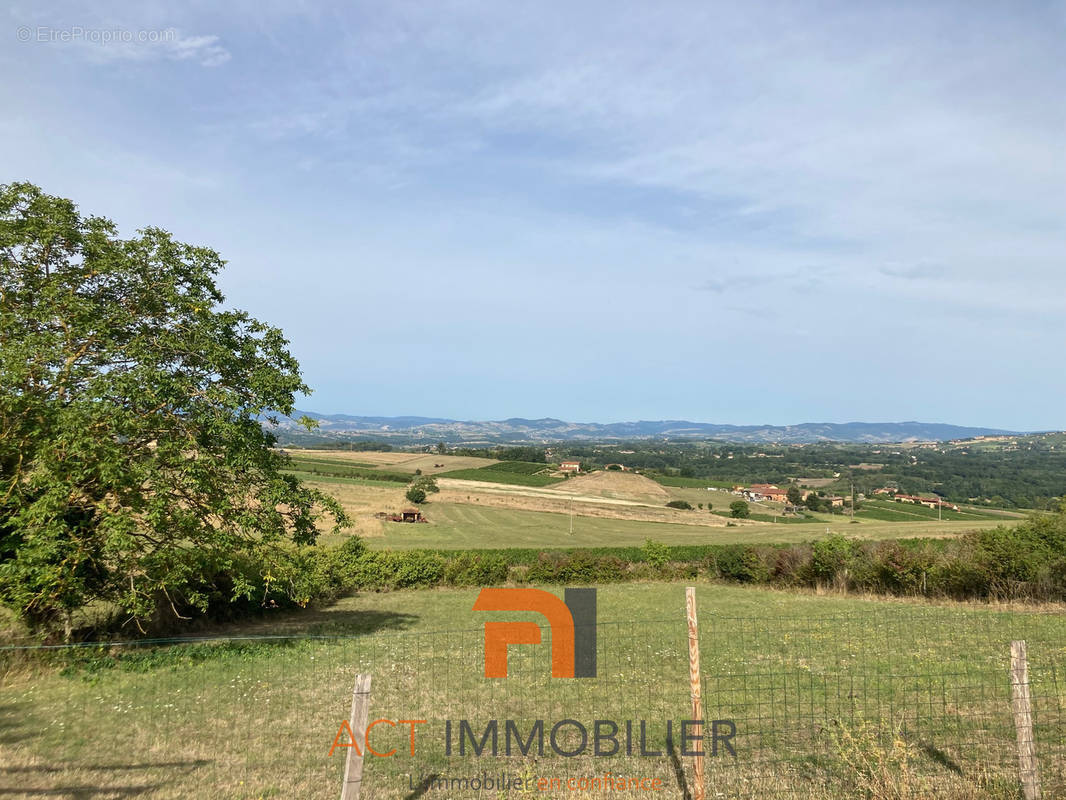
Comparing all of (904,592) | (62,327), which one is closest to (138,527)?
(62,327)

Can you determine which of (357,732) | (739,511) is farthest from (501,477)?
(357,732)

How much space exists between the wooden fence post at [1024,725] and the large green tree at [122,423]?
453 inches

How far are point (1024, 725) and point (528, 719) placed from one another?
530cm

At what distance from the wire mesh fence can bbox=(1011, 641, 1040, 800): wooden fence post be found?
0.33 metres

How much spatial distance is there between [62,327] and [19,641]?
577 cm

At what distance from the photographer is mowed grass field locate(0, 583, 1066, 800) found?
6.01 meters

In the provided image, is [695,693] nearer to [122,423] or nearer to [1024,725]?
[1024,725]

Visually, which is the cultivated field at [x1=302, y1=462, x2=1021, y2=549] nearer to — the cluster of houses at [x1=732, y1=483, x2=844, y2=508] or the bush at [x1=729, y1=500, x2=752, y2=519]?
the bush at [x1=729, y1=500, x2=752, y2=519]

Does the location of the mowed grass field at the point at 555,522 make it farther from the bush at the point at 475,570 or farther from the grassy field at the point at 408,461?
the bush at the point at 475,570

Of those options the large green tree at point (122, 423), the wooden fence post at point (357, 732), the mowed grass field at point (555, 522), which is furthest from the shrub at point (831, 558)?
the wooden fence post at point (357, 732)

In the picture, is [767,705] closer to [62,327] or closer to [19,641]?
[19,641]

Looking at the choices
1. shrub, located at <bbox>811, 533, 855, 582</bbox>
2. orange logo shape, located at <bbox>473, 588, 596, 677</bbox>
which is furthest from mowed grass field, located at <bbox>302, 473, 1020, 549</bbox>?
shrub, located at <bbox>811, 533, 855, 582</bbox>

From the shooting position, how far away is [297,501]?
12711 millimetres

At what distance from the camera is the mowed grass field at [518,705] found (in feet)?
19.7
